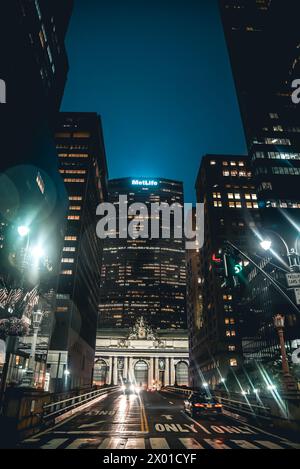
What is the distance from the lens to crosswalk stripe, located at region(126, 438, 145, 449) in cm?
979

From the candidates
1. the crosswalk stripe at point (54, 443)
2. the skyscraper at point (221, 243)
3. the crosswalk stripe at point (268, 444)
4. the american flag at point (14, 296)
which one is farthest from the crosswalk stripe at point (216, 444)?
the skyscraper at point (221, 243)

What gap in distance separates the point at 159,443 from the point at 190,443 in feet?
3.80

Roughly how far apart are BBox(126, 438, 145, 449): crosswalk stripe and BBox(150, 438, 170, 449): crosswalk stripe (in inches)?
13.7

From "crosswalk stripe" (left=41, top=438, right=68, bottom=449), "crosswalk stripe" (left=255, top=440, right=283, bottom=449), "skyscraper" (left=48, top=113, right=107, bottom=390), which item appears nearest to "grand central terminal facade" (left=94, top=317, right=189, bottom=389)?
"skyscraper" (left=48, top=113, right=107, bottom=390)

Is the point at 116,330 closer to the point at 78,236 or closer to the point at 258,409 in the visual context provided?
the point at 78,236

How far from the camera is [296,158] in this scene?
252ft

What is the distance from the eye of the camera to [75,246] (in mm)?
77750

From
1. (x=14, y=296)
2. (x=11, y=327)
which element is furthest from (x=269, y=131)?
(x=11, y=327)

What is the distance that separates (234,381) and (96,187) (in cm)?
7616

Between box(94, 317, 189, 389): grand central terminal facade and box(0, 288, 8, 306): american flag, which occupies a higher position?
box(0, 288, 8, 306): american flag

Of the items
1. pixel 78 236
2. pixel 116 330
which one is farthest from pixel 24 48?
pixel 116 330

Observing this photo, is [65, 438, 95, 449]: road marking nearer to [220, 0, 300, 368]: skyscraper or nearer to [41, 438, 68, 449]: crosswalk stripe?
[41, 438, 68, 449]: crosswalk stripe

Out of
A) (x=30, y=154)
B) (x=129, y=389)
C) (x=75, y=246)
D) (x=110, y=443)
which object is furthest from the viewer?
(x=75, y=246)

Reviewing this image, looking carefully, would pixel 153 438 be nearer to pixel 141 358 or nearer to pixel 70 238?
pixel 70 238
